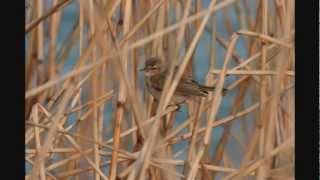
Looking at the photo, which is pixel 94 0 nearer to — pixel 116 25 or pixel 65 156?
pixel 116 25

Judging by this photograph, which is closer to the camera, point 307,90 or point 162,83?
point 162,83

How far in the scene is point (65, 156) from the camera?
154cm

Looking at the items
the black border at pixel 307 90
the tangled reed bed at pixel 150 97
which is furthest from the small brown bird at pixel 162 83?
the black border at pixel 307 90

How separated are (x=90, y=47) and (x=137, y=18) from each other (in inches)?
5.1

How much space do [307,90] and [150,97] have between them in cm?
35

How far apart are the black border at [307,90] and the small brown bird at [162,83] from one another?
0.23 meters

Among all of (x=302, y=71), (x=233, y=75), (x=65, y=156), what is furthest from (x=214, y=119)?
(x=65, y=156)

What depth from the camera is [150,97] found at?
5.09 feet

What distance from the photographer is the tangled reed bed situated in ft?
4.83

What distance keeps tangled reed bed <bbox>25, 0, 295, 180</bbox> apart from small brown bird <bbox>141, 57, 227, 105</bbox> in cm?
2
